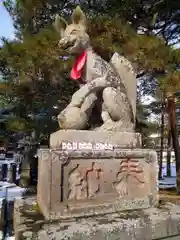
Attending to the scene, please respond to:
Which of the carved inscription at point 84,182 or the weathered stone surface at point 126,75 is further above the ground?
the weathered stone surface at point 126,75

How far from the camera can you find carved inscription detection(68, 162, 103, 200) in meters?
1.98

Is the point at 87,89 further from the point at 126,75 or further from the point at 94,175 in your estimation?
the point at 94,175

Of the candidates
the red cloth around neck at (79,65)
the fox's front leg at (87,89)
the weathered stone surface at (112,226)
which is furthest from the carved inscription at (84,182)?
the red cloth around neck at (79,65)

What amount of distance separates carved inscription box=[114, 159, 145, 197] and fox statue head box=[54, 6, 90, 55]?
1.16 metres

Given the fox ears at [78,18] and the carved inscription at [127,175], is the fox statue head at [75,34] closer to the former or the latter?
the fox ears at [78,18]

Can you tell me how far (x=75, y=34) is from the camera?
2379 millimetres

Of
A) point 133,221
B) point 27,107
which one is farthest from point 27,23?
point 133,221

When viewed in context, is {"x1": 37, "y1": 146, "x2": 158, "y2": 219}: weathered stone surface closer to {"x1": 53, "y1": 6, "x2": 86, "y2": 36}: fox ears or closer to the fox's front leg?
the fox's front leg

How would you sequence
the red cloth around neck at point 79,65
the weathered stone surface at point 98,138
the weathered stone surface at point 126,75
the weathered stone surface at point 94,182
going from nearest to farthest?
the weathered stone surface at point 94,182, the weathered stone surface at point 98,138, the red cloth around neck at point 79,65, the weathered stone surface at point 126,75

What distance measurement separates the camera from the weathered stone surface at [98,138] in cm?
213

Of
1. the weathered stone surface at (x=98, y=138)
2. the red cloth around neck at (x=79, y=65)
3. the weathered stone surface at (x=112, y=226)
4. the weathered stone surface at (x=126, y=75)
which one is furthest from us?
the weathered stone surface at (x=126, y=75)

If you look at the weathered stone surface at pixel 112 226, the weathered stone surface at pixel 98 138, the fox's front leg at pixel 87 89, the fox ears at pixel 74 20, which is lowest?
the weathered stone surface at pixel 112 226

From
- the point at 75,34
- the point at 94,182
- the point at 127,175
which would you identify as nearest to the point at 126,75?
the point at 75,34

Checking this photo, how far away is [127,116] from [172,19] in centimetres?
602
